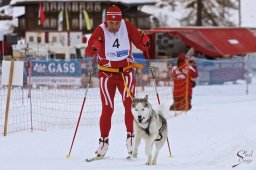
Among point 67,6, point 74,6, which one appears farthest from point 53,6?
point 74,6

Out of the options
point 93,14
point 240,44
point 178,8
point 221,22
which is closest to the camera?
point 240,44

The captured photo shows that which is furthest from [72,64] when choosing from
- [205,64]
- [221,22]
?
[221,22]

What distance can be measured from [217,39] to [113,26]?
21.8 meters

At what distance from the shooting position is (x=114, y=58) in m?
8.28

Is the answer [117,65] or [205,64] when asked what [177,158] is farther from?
[205,64]

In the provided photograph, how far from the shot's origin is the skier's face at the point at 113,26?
819cm

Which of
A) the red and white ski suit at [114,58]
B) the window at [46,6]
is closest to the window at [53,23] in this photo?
the window at [46,6]

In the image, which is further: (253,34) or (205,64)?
(253,34)

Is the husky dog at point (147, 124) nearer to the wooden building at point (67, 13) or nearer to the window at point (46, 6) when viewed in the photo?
the wooden building at point (67, 13)

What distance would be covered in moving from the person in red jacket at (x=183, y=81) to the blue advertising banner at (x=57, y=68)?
7.31 metres

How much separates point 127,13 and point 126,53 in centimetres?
4660

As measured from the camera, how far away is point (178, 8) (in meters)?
76.6

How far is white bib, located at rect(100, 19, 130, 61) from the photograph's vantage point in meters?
8.24

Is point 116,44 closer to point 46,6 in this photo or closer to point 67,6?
point 67,6
